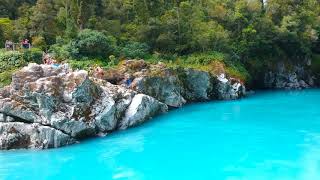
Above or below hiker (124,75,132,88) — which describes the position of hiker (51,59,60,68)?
above

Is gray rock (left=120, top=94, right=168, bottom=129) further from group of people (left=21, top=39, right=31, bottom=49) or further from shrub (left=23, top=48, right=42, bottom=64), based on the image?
group of people (left=21, top=39, right=31, bottom=49)

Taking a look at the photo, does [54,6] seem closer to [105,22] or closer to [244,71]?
[105,22]

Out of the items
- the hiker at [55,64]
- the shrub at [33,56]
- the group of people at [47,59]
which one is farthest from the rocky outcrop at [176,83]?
the shrub at [33,56]

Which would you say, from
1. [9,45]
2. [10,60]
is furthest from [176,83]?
[9,45]

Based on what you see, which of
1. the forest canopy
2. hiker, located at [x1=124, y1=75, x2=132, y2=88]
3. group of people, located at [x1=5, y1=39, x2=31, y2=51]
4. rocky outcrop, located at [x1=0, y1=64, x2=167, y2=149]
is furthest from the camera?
the forest canopy

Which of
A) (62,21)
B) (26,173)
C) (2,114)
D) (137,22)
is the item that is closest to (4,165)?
(26,173)

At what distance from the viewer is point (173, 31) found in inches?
1551

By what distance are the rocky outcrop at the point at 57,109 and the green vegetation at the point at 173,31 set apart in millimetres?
6653

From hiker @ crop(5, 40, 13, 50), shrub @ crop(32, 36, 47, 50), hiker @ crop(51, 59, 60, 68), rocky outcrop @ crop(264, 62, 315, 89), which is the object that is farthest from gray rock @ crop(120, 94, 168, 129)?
rocky outcrop @ crop(264, 62, 315, 89)

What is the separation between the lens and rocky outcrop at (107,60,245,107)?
31.2m

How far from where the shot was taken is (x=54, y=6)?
1569 inches

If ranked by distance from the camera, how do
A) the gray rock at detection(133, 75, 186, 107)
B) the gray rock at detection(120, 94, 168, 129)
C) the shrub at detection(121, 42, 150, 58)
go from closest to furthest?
the gray rock at detection(120, 94, 168, 129)
the gray rock at detection(133, 75, 186, 107)
the shrub at detection(121, 42, 150, 58)

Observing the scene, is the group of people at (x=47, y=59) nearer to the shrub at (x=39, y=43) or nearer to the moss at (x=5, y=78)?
the shrub at (x=39, y=43)

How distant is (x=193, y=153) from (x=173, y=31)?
2016cm
